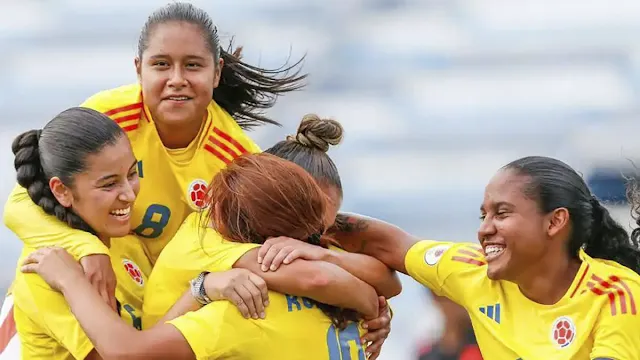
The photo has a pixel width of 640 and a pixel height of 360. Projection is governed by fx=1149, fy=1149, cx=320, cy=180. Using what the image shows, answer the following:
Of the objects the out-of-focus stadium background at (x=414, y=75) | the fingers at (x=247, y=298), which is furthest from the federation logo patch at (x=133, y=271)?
the out-of-focus stadium background at (x=414, y=75)

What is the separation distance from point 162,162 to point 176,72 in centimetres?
33

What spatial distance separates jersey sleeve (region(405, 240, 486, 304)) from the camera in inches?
133

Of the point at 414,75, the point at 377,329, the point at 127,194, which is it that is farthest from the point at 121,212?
the point at 414,75

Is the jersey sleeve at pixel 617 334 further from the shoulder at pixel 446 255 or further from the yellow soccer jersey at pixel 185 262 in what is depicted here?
the yellow soccer jersey at pixel 185 262

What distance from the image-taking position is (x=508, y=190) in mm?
3232

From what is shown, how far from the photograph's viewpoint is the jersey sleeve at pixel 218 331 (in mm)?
2617

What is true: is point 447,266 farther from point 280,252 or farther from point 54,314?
point 54,314

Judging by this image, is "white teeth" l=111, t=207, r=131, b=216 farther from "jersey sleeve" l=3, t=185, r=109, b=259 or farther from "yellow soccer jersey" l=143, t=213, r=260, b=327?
"yellow soccer jersey" l=143, t=213, r=260, b=327

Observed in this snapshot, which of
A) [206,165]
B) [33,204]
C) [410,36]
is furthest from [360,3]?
[33,204]

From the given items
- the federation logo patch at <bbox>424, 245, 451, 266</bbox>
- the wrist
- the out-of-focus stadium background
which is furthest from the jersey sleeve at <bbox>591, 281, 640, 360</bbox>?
the out-of-focus stadium background

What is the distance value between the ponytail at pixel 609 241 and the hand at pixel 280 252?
3.09 feet

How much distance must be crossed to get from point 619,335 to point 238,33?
5448 millimetres

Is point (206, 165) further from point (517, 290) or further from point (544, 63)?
point (544, 63)

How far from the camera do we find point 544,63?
8.39m
